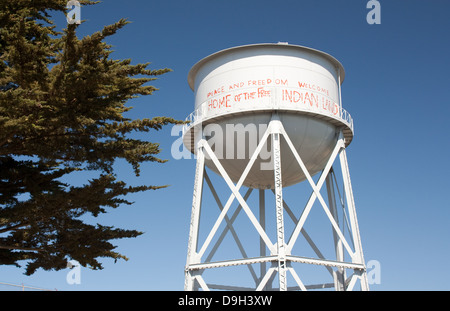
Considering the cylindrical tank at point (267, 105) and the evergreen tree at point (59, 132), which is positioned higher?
the cylindrical tank at point (267, 105)

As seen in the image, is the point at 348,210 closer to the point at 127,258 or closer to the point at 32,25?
the point at 127,258

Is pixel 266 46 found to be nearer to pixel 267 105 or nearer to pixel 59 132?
pixel 267 105

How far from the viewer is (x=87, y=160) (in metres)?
12.9

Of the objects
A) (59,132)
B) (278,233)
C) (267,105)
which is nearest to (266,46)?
(267,105)

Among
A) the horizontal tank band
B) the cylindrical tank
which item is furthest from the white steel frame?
the horizontal tank band

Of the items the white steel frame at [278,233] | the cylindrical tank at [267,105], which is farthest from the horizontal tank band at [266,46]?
the white steel frame at [278,233]

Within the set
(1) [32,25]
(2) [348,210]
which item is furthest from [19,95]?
(2) [348,210]

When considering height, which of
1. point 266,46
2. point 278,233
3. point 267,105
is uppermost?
point 266,46

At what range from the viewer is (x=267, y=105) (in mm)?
18297

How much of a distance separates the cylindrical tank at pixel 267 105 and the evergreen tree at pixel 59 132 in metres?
4.66

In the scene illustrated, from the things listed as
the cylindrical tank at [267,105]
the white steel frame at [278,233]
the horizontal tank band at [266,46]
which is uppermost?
the horizontal tank band at [266,46]

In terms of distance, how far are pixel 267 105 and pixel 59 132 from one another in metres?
8.43

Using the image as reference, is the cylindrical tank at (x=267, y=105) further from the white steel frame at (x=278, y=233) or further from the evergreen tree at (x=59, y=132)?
the evergreen tree at (x=59, y=132)

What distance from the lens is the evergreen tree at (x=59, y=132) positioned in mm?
10352
